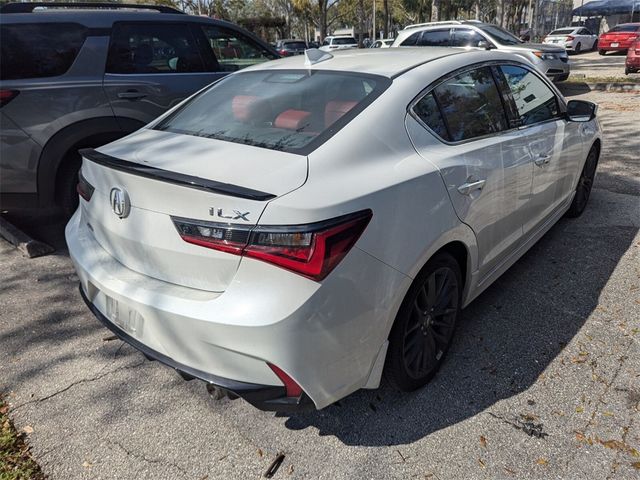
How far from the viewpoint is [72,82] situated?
14.0 feet

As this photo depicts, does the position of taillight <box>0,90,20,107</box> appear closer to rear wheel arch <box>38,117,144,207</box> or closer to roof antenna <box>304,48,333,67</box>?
rear wheel arch <box>38,117,144,207</box>

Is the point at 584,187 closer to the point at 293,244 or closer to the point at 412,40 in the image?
the point at 293,244

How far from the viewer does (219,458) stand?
2.27m

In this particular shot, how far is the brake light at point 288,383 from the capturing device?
191 cm

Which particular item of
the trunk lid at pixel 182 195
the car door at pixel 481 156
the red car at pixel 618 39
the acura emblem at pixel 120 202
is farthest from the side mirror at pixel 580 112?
the red car at pixel 618 39

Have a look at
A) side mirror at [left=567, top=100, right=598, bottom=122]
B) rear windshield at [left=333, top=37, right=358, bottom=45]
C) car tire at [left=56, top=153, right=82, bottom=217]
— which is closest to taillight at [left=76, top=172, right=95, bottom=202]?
car tire at [left=56, top=153, right=82, bottom=217]

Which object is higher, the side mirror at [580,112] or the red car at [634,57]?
the side mirror at [580,112]

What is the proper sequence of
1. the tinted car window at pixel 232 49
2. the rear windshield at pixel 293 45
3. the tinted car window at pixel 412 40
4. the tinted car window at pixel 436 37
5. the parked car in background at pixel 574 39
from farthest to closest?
the rear windshield at pixel 293 45 → the parked car in background at pixel 574 39 → the tinted car window at pixel 412 40 → the tinted car window at pixel 436 37 → the tinted car window at pixel 232 49

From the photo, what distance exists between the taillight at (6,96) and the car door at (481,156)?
3218 millimetres

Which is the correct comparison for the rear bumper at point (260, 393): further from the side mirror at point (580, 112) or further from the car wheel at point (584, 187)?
the car wheel at point (584, 187)

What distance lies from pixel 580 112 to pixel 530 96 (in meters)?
0.69

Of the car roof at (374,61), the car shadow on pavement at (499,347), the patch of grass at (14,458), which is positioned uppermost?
the car roof at (374,61)

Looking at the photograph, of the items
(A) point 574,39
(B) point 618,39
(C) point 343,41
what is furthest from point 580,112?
(A) point 574,39

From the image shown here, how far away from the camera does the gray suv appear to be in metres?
4.07
